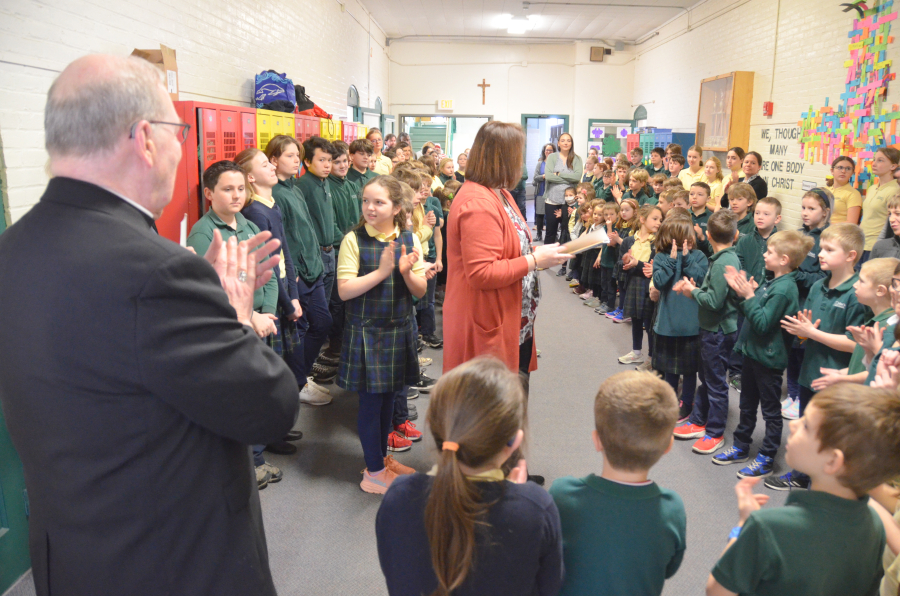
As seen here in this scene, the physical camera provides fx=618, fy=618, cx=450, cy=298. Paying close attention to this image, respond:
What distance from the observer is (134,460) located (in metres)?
1.04

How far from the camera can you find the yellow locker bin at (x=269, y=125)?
163 inches

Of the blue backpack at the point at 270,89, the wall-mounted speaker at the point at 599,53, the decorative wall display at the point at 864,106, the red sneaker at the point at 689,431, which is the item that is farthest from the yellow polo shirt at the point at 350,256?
the wall-mounted speaker at the point at 599,53

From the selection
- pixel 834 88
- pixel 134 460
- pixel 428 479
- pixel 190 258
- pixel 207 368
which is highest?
pixel 834 88

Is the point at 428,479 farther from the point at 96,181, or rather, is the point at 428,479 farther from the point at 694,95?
the point at 694,95

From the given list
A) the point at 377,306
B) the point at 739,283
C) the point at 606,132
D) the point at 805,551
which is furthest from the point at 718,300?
the point at 606,132

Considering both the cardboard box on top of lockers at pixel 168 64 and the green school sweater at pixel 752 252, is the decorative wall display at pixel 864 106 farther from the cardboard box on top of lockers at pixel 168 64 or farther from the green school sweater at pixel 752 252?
the cardboard box on top of lockers at pixel 168 64

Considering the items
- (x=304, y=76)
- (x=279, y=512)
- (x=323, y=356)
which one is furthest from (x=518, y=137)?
(x=304, y=76)

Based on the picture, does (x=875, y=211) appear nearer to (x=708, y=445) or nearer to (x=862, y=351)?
(x=708, y=445)

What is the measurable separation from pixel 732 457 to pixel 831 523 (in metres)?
2.16

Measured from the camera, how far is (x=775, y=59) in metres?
7.41

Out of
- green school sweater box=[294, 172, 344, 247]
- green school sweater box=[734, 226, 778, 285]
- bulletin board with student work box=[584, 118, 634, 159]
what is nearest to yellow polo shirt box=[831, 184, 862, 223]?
green school sweater box=[734, 226, 778, 285]

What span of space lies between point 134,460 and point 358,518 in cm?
Answer: 189

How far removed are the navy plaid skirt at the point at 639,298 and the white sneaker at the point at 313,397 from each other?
2429mm

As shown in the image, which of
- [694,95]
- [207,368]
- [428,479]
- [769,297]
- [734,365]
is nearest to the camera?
[207,368]
